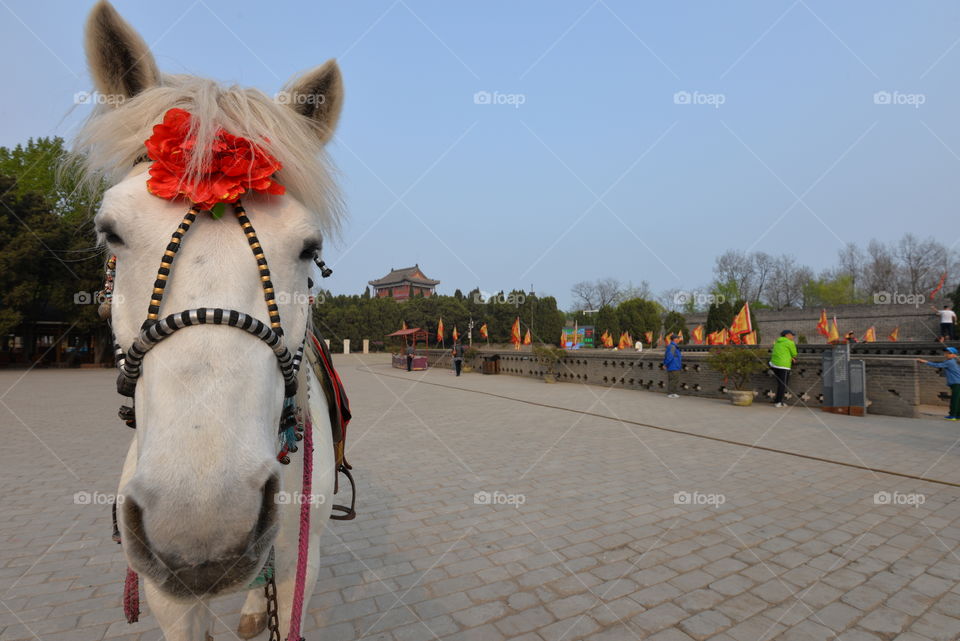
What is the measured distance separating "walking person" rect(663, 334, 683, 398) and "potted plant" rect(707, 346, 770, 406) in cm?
134

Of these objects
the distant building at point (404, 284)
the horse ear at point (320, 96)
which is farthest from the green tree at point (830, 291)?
the horse ear at point (320, 96)

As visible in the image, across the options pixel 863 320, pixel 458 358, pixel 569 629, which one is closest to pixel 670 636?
pixel 569 629

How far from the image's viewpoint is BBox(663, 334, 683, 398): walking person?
14093 millimetres

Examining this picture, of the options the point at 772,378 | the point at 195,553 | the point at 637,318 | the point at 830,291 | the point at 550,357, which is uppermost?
the point at 830,291

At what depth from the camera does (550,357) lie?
2002cm

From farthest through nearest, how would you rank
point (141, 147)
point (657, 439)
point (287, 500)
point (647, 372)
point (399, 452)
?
point (647, 372) < point (657, 439) < point (399, 452) < point (287, 500) < point (141, 147)

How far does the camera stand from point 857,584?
3.21 meters

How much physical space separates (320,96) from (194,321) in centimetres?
120

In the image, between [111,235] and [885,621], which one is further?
[885,621]

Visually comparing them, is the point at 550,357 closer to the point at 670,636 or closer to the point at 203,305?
the point at 670,636

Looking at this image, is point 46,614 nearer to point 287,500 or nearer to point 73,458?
point 287,500

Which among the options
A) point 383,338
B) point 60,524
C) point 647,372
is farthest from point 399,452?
point 383,338

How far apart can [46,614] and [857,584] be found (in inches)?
211

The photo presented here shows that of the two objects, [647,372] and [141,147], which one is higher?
[141,147]
